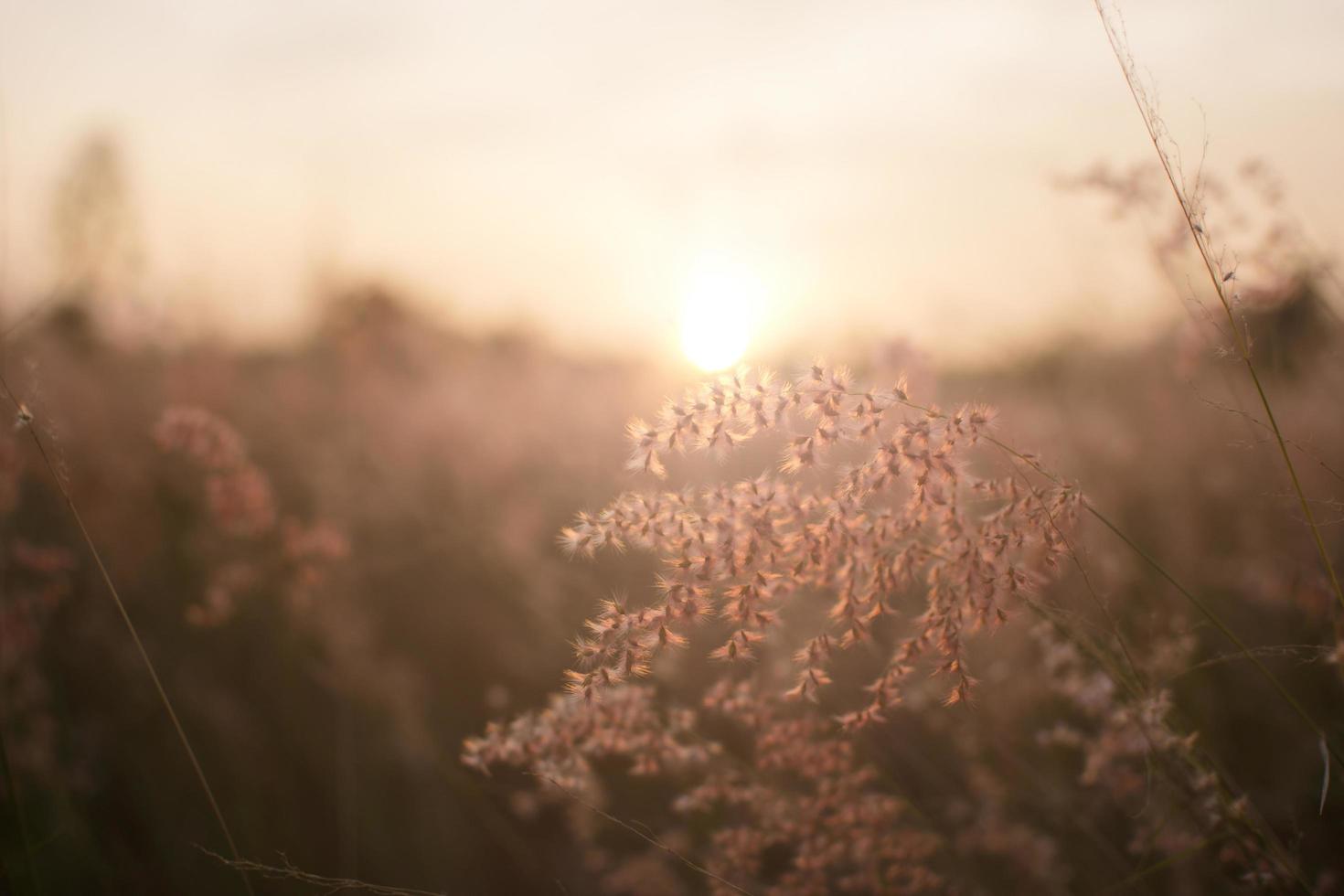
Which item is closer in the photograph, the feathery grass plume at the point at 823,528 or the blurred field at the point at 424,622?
the feathery grass plume at the point at 823,528

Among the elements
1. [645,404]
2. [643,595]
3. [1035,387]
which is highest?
[1035,387]

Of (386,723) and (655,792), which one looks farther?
(386,723)

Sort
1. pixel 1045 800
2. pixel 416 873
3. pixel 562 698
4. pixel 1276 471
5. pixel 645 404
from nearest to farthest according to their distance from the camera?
pixel 562 698 → pixel 1045 800 → pixel 416 873 → pixel 1276 471 → pixel 645 404

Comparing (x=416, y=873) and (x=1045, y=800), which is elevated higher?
(x=1045, y=800)

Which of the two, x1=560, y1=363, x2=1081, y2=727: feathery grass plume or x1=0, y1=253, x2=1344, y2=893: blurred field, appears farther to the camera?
x1=0, y1=253, x2=1344, y2=893: blurred field

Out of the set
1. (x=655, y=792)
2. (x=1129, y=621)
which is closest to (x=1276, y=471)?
(x=1129, y=621)

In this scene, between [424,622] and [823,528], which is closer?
[823,528]

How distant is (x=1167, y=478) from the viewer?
5184 mm

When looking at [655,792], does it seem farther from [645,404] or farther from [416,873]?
[645,404]

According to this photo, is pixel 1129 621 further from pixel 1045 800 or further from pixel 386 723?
pixel 386 723

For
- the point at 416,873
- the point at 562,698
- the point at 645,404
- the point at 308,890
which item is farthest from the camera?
the point at 645,404

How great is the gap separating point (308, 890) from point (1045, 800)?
2.40 meters

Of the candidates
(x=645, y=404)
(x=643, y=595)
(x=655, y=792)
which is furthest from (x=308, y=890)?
(x=645, y=404)

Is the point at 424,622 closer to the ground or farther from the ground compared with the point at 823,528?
closer to the ground
